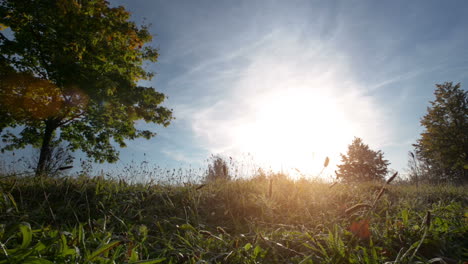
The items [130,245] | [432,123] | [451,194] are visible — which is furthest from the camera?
[432,123]

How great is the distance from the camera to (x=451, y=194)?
592 cm

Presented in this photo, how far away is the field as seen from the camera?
1549 mm

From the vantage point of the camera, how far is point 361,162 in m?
25.6

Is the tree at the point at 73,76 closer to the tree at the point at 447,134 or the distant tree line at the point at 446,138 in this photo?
the distant tree line at the point at 446,138

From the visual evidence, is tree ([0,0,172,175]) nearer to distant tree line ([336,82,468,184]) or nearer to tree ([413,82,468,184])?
distant tree line ([336,82,468,184])

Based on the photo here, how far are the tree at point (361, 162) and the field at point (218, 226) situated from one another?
70.1 feet

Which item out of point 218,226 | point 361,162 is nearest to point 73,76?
point 218,226

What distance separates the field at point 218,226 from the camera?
1.55 m

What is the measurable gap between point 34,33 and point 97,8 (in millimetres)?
2654

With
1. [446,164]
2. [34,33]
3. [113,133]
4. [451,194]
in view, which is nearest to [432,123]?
[446,164]

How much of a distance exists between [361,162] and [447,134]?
7867 millimetres

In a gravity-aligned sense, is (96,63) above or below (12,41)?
below

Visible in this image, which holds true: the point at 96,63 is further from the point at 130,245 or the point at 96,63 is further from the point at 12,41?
the point at 130,245

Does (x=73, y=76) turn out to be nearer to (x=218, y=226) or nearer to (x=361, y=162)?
(x=218, y=226)
